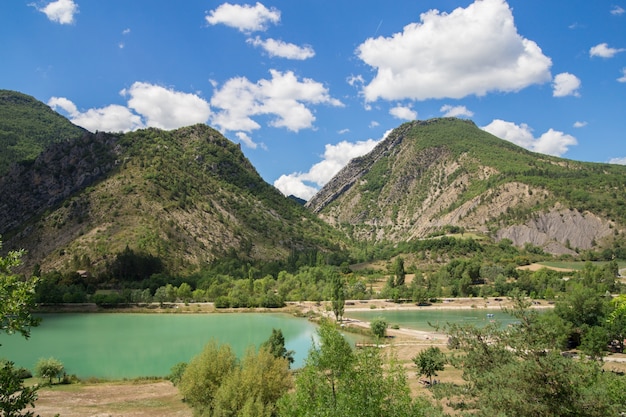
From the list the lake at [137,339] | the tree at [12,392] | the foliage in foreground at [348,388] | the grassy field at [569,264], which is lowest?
the lake at [137,339]

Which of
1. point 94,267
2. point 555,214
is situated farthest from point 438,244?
point 94,267

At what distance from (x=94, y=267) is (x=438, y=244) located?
393 feet

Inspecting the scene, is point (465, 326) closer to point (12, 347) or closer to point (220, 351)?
point (220, 351)

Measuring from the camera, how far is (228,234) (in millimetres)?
158125

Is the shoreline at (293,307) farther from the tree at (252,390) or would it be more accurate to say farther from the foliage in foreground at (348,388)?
the foliage in foreground at (348,388)

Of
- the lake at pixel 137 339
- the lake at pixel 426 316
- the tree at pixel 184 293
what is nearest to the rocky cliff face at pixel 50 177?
the tree at pixel 184 293

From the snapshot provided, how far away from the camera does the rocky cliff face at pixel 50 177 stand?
148625mm

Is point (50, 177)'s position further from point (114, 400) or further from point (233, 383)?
point (233, 383)

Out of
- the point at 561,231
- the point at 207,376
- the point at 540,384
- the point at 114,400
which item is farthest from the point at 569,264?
the point at 540,384

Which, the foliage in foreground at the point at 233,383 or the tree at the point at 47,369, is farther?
the tree at the point at 47,369

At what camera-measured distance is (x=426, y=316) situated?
8606cm

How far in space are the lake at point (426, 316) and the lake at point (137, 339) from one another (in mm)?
15131

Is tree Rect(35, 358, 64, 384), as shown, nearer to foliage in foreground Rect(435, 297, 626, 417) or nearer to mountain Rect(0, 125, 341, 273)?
foliage in foreground Rect(435, 297, 626, 417)

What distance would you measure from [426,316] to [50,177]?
141m
